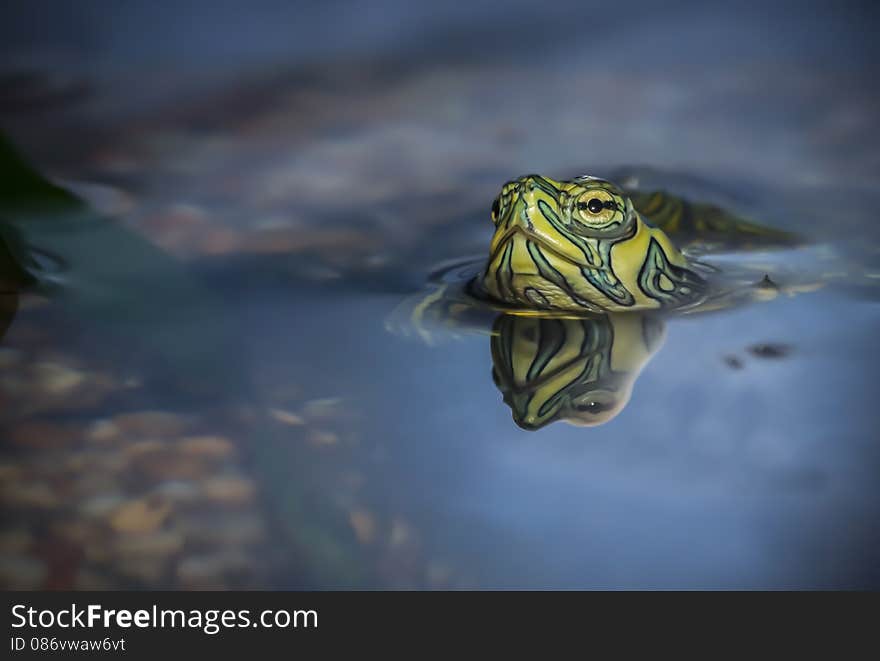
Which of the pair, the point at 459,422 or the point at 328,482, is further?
the point at 459,422

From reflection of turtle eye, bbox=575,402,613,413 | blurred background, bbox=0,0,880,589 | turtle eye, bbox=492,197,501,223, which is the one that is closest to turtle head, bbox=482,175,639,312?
turtle eye, bbox=492,197,501,223

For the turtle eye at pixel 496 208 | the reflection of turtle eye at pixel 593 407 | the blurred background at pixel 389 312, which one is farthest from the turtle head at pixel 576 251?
the reflection of turtle eye at pixel 593 407

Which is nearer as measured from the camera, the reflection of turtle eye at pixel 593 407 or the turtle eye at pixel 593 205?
the reflection of turtle eye at pixel 593 407

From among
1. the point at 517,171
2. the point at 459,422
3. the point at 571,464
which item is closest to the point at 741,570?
the point at 571,464

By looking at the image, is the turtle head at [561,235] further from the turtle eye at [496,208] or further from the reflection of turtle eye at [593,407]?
the reflection of turtle eye at [593,407]

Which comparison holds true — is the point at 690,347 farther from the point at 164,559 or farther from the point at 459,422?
the point at 164,559

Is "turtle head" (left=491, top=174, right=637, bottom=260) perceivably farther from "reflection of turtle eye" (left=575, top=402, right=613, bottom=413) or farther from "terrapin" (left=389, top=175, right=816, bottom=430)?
"reflection of turtle eye" (left=575, top=402, right=613, bottom=413)
